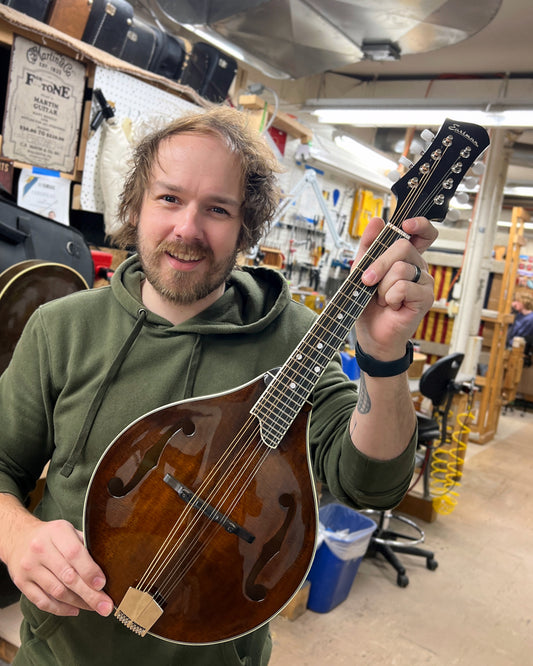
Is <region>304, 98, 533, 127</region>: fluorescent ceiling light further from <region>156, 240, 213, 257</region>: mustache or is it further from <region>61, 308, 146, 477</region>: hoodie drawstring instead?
<region>61, 308, 146, 477</region>: hoodie drawstring

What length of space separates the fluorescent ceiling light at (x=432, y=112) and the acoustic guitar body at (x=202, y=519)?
3.68m

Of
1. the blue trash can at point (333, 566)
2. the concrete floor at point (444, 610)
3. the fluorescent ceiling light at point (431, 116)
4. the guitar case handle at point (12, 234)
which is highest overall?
the fluorescent ceiling light at point (431, 116)

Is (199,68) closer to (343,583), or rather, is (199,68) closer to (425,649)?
(343,583)

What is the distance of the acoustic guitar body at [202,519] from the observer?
85 centimetres

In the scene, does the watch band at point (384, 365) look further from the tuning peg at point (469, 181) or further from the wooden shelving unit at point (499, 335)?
the wooden shelving unit at point (499, 335)

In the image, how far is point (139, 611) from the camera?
0.82 meters

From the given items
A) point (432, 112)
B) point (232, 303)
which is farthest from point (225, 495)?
point (432, 112)

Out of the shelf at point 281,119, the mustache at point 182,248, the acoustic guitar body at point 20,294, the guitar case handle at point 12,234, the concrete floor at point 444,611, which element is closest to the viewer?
the mustache at point 182,248

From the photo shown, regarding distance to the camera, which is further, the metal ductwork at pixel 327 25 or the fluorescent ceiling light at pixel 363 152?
the fluorescent ceiling light at pixel 363 152

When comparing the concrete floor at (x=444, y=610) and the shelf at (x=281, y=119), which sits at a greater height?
the shelf at (x=281, y=119)

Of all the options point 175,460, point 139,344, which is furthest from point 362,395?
point 139,344

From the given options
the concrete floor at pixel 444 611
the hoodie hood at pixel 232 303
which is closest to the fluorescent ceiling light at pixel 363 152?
the concrete floor at pixel 444 611

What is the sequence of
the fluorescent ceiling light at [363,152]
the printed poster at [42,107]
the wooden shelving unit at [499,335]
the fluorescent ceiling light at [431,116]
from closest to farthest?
the printed poster at [42,107]
the fluorescent ceiling light at [431,116]
the fluorescent ceiling light at [363,152]
the wooden shelving unit at [499,335]

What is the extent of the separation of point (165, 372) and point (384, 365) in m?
0.44
